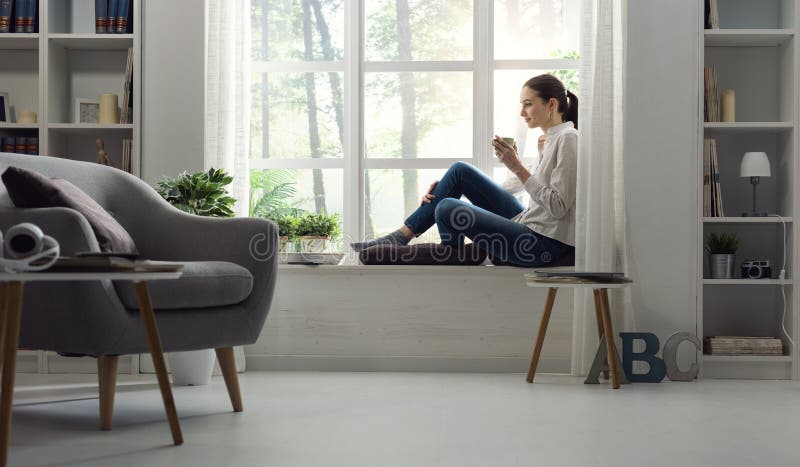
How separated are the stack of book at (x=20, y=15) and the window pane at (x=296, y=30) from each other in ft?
3.39

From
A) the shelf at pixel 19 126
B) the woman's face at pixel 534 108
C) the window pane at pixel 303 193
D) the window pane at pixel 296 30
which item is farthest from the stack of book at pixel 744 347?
the shelf at pixel 19 126

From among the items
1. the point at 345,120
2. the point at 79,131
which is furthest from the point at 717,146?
the point at 79,131

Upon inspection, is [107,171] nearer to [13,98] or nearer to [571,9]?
[13,98]

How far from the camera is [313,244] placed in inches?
156

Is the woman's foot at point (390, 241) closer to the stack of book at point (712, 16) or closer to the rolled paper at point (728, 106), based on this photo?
the rolled paper at point (728, 106)

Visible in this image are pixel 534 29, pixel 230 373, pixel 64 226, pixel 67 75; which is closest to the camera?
pixel 64 226

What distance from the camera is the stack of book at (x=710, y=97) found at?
3.78 metres

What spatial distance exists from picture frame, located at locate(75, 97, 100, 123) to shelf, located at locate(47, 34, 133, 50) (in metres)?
0.26

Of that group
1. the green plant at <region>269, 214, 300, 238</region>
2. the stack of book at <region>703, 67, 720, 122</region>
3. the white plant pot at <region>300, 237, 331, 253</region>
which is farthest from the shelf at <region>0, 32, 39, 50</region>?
the stack of book at <region>703, 67, 720, 122</region>

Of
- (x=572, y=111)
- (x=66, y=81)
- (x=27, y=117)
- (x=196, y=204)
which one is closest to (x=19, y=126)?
(x=27, y=117)

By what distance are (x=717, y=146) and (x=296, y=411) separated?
2.47 meters

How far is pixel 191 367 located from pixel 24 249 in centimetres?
158

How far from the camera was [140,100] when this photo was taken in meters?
3.89

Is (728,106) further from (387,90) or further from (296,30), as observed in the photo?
(296,30)
